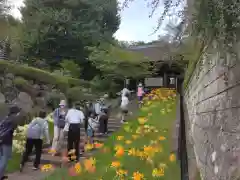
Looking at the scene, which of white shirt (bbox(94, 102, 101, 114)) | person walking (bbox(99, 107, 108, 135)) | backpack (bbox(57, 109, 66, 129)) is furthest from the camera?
white shirt (bbox(94, 102, 101, 114))

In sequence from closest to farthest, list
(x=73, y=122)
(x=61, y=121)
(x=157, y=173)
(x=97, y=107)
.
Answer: (x=157, y=173) < (x=73, y=122) < (x=61, y=121) < (x=97, y=107)

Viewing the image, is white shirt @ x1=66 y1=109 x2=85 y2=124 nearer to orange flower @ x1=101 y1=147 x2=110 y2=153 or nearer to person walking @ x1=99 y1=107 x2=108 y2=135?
orange flower @ x1=101 y1=147 x2=110 y2=153

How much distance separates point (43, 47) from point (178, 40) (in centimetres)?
2222

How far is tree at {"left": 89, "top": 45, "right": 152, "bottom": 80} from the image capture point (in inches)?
794

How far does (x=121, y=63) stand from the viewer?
20500 millimetres

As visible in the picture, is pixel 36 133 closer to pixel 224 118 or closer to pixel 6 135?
pixel 6 135

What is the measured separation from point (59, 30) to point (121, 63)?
6.06 meters

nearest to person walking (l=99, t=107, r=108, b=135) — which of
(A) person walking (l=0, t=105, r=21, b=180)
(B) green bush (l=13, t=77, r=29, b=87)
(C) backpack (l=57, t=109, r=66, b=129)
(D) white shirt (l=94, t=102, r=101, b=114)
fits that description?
(D) white shirt (l=94, t=102, r=101, b=114)

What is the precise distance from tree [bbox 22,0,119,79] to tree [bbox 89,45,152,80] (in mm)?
3063

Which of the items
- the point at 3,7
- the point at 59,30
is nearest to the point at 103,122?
the point at 3,7

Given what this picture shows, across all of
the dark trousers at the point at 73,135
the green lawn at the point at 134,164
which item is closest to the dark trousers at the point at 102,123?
the green lawn at the point at 134,164

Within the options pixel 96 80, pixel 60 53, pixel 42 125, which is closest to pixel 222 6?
pixel 42 125

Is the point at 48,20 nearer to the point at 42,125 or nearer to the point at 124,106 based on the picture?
the point at 124,106

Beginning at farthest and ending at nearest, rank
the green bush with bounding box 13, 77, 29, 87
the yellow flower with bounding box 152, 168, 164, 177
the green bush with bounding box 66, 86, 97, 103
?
the green bush with bounding box 66, 86, 97, 103, the green bush with bounding box 13, 77, 29, 87, the yellow flower with bounding box 152, 168, 164, 177
